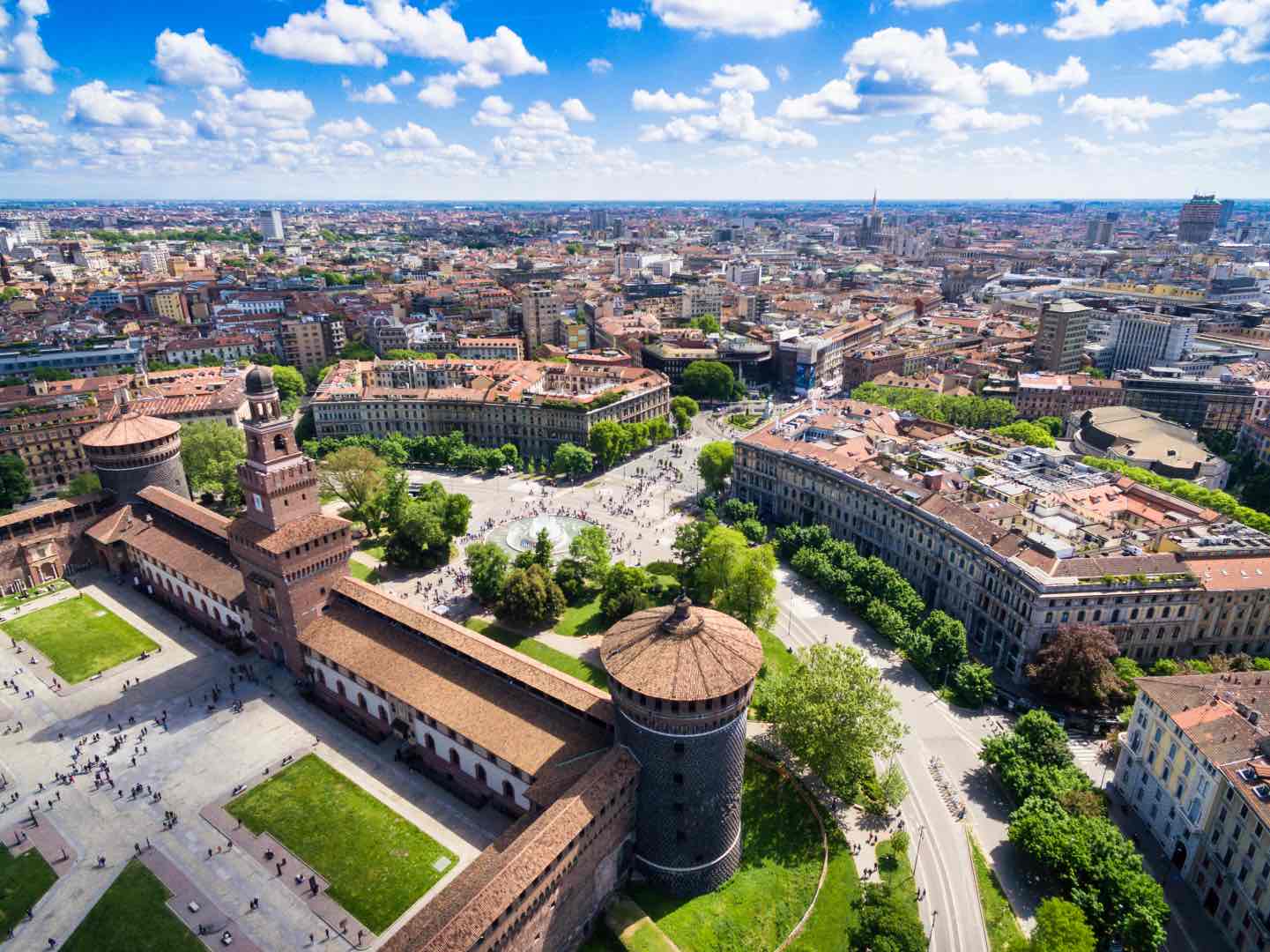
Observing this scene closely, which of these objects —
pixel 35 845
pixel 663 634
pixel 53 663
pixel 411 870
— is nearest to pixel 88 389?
pixel 53 663

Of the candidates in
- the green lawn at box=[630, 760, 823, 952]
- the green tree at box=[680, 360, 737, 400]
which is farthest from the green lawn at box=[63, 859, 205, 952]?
the green tree at box=[680, 360, 737, 400]

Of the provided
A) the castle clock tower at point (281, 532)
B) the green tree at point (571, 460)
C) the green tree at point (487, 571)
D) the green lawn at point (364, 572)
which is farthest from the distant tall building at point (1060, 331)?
the castle clock tower at point (281, 532)

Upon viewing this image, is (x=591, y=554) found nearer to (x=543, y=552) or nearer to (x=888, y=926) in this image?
(x=543, y=552)

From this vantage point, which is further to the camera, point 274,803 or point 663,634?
Result: point 274,803

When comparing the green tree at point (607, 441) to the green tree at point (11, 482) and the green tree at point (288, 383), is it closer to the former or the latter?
the green tree at point (288, 383)

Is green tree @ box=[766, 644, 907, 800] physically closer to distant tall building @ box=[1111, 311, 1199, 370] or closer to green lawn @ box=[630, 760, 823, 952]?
green lawn @ box=[630, 760, 823, 952]

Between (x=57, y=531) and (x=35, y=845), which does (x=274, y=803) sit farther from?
(x=57, y=531)

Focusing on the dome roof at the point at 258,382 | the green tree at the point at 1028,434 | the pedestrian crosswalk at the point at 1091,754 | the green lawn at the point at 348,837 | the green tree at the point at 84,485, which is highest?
the dome roof at the point at 258,382

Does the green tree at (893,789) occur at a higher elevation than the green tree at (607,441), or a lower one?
lower
